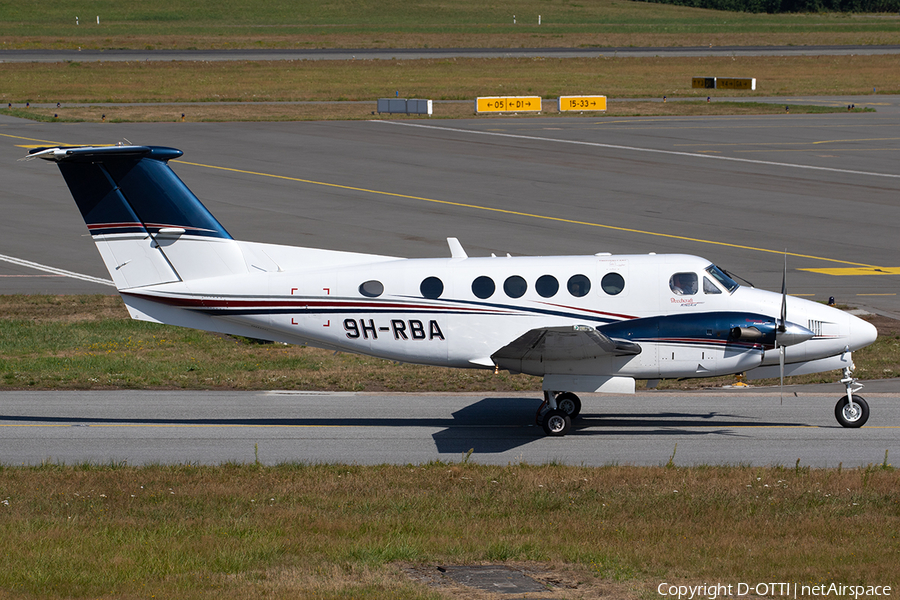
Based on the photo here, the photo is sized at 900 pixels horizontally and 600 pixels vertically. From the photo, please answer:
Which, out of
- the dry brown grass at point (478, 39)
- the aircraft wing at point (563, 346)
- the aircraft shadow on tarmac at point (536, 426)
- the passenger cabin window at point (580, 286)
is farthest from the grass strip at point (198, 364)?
the dry brown grass at point (478, 39)

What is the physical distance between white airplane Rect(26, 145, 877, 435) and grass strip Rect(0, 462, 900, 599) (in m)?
2.30

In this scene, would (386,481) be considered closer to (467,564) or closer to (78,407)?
(467,564)

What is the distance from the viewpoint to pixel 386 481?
14195 millimetres

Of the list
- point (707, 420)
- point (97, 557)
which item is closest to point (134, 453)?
point (97, 557)

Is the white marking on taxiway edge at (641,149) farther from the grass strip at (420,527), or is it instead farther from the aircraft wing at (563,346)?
the grass strip at (420,527)

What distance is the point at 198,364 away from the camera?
882 inches

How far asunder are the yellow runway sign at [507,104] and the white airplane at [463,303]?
52383 mm

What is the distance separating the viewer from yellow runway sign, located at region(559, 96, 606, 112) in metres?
69.7

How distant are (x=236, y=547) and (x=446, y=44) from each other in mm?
123858

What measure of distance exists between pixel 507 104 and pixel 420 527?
196ft

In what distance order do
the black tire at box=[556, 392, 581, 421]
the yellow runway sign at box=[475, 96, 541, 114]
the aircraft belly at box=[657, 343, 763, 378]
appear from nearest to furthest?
the aircraft belly at box=[657, 343, 763, 378] → the black tire at box=[556, 392, 581, 421] → the yellow runway sign at box=[475, 96, 541, 114]

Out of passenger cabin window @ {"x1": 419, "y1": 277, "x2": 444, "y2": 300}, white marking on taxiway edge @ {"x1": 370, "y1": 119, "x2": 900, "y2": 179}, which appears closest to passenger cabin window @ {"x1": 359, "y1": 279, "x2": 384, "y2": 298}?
passenger cabin window @ {"x1": 419, "y1": 277, "x2": 444, "y2": 300}

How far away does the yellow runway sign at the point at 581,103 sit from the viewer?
2744 inches

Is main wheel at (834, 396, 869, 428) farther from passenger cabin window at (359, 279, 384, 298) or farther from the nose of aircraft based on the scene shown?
passenger cabin window at (359, 279, 384, 298)
